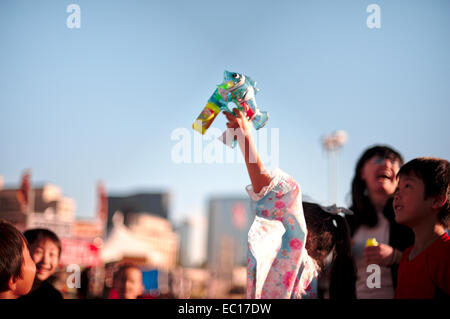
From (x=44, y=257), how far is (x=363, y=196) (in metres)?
2.01

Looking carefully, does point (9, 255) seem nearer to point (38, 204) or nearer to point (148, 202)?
point (38, 204)

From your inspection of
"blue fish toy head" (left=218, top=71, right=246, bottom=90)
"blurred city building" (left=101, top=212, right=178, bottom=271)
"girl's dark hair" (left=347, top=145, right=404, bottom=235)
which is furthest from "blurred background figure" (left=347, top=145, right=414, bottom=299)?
"blurred city building" (left=101, top=212, right=178, bottom=271)

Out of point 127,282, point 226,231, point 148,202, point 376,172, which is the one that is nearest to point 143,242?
point 127,282

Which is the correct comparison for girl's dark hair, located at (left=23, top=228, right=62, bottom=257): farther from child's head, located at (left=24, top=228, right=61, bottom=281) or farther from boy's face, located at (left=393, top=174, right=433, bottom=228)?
boy's face, located at (left=393, top=174, right=433, bottom=228)

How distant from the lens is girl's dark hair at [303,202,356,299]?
2331mm

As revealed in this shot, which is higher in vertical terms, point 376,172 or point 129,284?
point 376,172

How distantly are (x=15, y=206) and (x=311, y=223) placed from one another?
31.8 metres

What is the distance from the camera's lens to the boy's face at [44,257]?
2.71 metres

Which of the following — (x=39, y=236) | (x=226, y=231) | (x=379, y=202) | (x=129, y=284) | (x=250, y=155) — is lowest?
(x=226, y=231)

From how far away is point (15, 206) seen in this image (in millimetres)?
→ 30609

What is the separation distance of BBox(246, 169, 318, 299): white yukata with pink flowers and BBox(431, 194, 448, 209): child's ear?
1.91 feet

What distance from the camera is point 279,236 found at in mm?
2002
